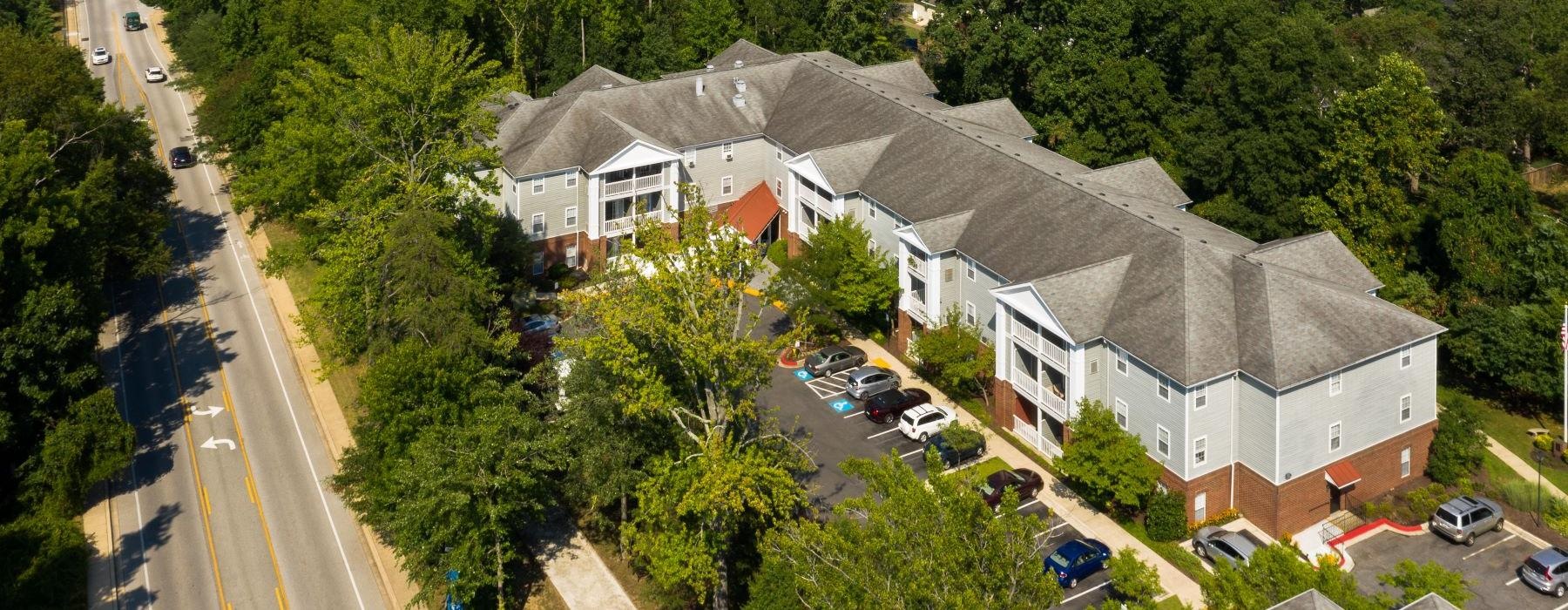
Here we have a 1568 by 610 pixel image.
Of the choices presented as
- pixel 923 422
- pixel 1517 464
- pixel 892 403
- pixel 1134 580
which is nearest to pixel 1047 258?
pixel 923 422

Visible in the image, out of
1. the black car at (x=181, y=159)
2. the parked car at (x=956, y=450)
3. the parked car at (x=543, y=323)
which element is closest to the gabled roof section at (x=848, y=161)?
the parked car at (x=543, y=323)

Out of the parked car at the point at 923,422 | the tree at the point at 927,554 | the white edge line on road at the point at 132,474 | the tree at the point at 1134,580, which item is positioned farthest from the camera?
the parked car at the point at 923,422

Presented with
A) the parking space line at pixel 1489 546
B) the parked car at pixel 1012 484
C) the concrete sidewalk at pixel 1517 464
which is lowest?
the parking space line at pixel 1489 546

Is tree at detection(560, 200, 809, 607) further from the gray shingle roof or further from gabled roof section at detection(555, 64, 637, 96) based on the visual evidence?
gabled roof section at detection(555, 64, 637, 96)

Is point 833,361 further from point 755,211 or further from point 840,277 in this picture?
point 755,211

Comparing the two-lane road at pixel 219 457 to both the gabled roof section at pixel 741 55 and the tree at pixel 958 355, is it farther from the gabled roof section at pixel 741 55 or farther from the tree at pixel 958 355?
the gabled roof section at pixel 741 55
